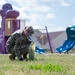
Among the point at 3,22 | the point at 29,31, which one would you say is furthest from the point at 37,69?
the point at 3,22

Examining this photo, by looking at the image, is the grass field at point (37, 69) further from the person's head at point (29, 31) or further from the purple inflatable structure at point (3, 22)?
the purple inflatable structure at point (3, 22)

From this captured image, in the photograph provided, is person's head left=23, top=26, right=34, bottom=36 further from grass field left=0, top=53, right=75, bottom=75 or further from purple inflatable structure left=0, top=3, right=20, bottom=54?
purple inflatable structure left=0, top=3, right=20, bottom=54

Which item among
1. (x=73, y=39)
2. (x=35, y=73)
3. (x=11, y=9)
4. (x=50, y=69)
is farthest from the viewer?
(x=11, y=9)

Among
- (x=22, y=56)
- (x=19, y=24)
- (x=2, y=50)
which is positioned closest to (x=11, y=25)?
(x=19, y=24)

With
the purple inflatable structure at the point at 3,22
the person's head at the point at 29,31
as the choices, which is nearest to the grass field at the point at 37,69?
the person's head at the point at 29,31

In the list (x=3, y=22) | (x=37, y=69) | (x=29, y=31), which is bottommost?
(x=3, y=22)

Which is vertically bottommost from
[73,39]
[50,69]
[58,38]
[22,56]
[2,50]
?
[58,38]

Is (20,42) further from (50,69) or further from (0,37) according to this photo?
(0,37)

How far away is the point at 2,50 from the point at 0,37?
929 mm

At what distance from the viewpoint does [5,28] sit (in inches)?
827

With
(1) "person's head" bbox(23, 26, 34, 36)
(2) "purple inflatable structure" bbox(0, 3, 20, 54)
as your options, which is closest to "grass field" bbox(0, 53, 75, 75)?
(1) "person's head" bbox(23, 26, 34, 36)

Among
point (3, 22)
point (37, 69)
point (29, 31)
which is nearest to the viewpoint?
point (37, 69)

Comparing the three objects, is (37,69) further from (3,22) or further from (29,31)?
(3,22)

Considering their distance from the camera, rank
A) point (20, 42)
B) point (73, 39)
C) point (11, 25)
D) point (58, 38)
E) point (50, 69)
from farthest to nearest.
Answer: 1. point (58, 38)
2. point (11, 25)
3. point (73, 39)
4. point (20, 42)
5. point (50, 69)
